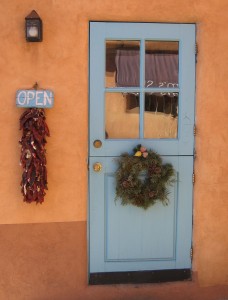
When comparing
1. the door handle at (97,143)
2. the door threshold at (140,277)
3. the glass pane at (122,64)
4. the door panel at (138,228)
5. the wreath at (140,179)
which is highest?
the glass pane at (122,64)

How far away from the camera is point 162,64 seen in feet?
12.4

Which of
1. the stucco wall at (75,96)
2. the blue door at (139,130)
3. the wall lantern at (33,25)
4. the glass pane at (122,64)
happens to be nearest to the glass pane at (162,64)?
the blue door at (139,130)

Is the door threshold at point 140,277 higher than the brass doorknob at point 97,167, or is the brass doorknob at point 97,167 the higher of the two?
the brass doorknob at point 97,167

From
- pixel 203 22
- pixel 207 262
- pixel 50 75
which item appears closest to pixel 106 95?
pixel 50 75

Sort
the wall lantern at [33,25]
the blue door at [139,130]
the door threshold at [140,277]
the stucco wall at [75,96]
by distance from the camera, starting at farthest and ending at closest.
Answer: the door threshold at [140,277]
the blue door at [139,130]
the stucco wall at [75,96]
the wall lantern at [33,25]

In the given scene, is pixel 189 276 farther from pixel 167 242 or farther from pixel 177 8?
pixel 177 8

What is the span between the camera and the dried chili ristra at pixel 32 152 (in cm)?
352

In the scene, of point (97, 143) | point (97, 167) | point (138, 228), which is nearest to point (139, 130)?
point (97, 143)

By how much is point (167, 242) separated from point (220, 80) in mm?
1567

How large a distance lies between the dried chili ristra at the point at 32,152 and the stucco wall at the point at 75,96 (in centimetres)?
14

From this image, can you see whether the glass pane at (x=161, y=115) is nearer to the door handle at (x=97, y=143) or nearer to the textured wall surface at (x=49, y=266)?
the door handle at (x=97, y=143)

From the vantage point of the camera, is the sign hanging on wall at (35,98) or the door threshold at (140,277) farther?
the door threshold at (140,277)

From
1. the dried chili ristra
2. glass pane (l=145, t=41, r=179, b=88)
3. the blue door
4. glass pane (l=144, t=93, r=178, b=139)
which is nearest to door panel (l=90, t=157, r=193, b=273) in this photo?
the blue door

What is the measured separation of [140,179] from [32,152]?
98cm
